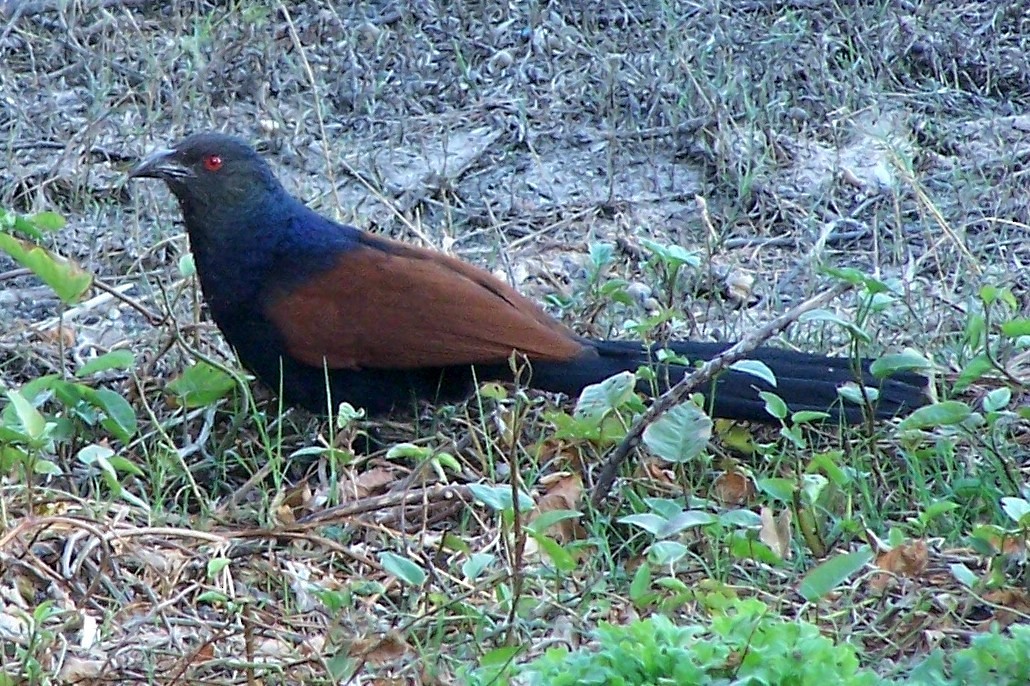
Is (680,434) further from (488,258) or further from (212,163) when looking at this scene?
(488,258)

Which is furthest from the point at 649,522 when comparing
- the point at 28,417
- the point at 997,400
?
the point at 28,417

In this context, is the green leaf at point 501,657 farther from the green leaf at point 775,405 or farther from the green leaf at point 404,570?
the green leaf at point 775,405

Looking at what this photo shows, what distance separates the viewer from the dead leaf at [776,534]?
9.43 ft

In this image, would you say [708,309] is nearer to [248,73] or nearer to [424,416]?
[424,416]

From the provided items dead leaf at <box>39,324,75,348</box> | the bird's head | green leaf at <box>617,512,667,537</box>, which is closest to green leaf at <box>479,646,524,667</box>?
green leaf at <box>617,512,667,537</box>

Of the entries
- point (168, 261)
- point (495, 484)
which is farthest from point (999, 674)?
point (168, 261)

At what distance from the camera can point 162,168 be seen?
148 inches

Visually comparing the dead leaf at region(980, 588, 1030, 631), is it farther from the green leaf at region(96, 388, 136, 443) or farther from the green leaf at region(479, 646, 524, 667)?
the green leaf at region(96, 388, 136, 443)

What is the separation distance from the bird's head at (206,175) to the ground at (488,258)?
1.04 ft

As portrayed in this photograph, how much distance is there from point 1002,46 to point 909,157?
3.50 feet

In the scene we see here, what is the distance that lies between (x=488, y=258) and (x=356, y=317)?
3.45 feet

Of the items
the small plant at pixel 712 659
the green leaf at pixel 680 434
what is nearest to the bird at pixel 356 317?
the green leaf at pixel 680 434

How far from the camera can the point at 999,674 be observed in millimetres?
1926

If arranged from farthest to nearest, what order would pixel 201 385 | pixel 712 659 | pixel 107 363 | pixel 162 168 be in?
1. pixel 162 168
2. pixel 201 385
3. pixel 107 363
4. pixel 712 659
